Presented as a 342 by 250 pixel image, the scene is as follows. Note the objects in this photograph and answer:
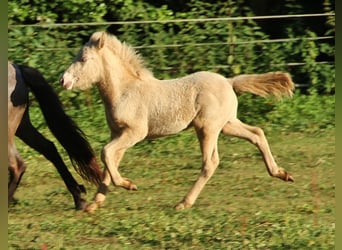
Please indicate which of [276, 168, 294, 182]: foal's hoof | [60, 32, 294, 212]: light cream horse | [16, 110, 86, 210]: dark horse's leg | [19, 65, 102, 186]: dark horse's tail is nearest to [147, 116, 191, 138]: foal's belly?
[60, 32, 294, 212]: light cream horse

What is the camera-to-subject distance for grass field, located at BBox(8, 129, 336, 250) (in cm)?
658

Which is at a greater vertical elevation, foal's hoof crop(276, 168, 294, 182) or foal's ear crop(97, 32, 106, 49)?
foal's ear crop(97, 32, 106, 49)

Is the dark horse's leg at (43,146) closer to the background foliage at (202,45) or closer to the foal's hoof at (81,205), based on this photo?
the foal's hoof at (81,205)

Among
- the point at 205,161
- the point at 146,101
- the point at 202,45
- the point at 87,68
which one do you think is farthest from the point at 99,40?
the point at 202,45

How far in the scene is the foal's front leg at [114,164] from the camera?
748cm

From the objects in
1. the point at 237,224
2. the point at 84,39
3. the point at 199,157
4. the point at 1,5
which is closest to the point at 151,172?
the point at 199,157

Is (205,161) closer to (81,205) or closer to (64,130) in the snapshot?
(81,205)

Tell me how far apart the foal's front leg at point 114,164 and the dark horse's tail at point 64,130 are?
24 cm

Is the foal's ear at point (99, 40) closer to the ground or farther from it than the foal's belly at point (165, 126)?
farther from it

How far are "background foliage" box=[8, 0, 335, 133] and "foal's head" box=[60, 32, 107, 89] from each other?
12.4 feet

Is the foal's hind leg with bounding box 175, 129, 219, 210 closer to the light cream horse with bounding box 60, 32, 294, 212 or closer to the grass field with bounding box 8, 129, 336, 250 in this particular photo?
the light cream horse with bounding box 60, 32, 294, 212

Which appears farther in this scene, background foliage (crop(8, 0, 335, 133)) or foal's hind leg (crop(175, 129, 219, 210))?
background foliage (crop(8, 0, 335, 133))

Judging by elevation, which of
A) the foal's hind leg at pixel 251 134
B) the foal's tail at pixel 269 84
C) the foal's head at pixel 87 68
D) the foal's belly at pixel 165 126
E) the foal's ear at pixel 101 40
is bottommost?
the foal's hind leg at pixel 251 134

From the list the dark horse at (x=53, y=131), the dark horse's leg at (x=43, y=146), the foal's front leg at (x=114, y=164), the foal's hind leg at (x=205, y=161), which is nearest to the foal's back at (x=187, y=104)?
the foal's hind leg at (x=205, y=161)
